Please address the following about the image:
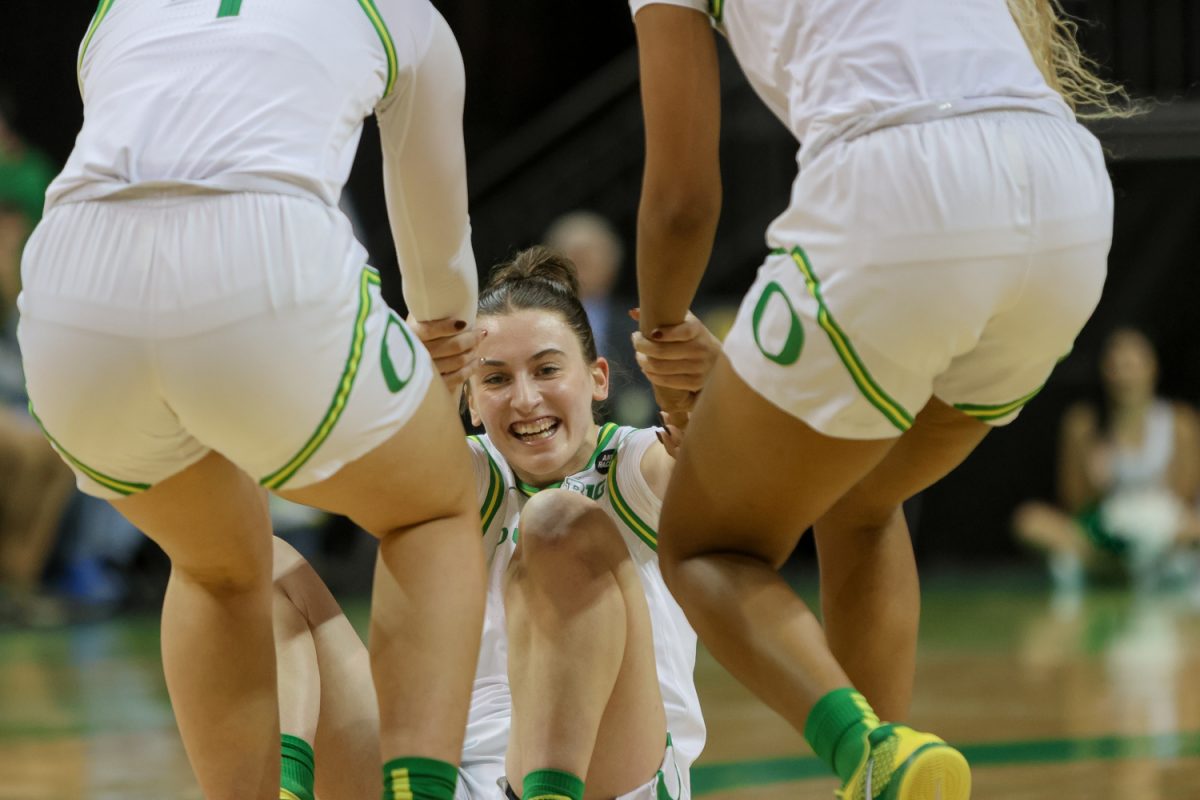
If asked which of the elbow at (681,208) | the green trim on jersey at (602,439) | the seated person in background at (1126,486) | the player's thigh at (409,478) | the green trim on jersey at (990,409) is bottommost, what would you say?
the seated person in background at (1126,486)

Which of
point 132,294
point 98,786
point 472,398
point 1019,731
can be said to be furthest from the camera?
point 1019,731

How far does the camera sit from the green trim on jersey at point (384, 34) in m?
2.17

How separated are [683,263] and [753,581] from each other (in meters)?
0.49

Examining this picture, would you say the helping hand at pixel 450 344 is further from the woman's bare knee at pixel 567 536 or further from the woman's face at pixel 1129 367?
the woman's face at pixel 1129 367

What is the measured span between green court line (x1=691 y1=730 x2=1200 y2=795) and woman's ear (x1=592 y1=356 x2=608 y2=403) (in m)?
0.93

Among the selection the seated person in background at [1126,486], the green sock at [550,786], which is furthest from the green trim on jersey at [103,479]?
the seated person in background at [1126,486]

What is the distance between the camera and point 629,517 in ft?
9.27

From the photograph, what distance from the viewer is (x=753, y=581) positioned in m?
2.23

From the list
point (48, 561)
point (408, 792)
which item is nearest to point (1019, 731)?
point (408, 792)

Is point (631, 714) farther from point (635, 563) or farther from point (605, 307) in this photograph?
A: point (605, 307)

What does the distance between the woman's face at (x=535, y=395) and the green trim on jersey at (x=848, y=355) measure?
951 millimetres

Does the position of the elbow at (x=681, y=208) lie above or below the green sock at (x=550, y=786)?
above

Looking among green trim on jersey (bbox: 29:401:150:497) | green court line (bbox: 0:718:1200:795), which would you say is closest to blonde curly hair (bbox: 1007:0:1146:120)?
green trim on jersey (bbox: 29:401:150:497)

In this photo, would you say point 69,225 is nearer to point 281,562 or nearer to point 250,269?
point 250,269
